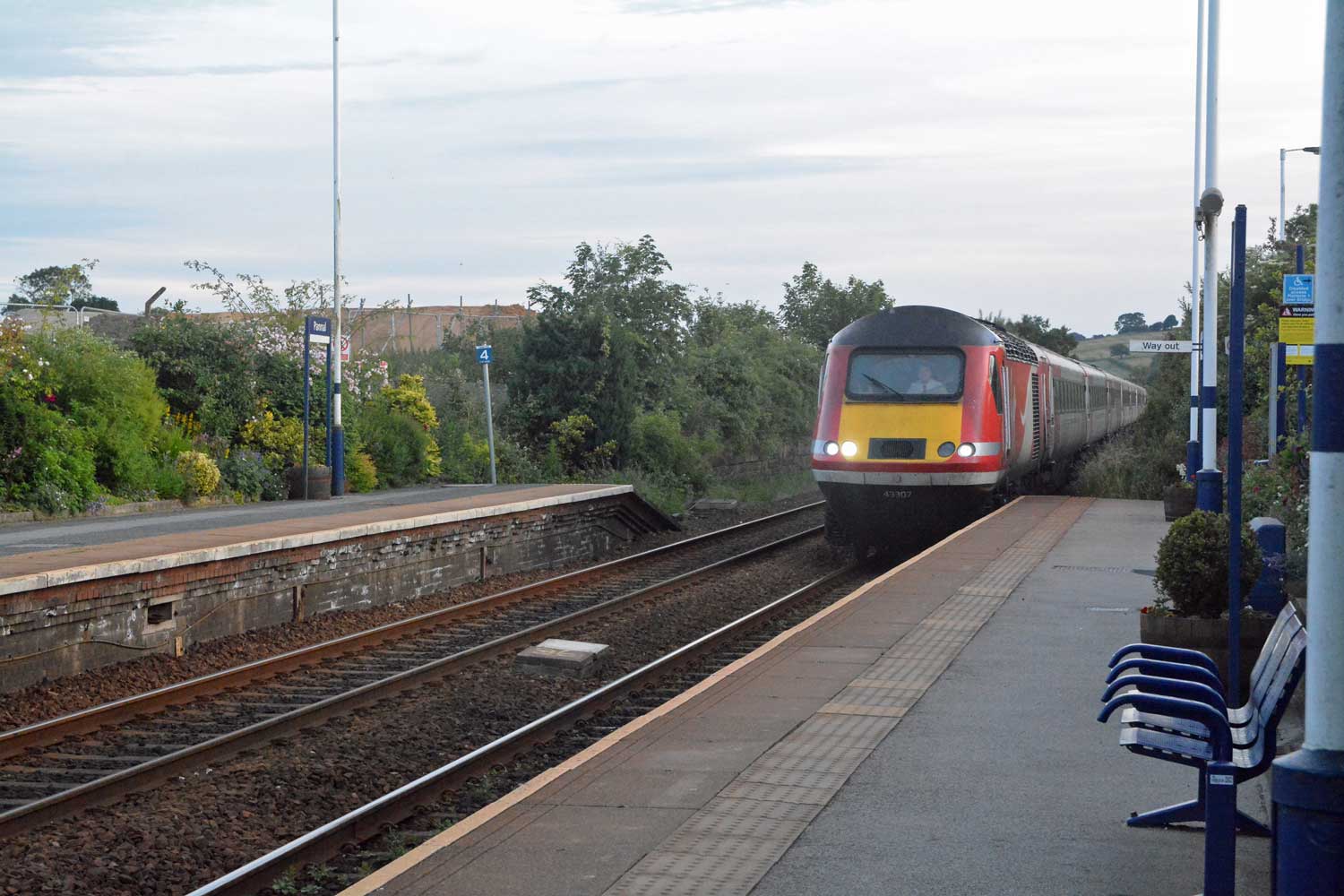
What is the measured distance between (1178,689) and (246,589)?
9222 millimetres

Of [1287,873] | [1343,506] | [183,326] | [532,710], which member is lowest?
[532,710]

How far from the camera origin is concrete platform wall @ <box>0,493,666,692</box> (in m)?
10.1

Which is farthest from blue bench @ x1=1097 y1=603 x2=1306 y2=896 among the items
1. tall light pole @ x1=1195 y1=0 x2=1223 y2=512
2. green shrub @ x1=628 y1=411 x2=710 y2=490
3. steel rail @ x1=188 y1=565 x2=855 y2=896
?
green shrub @ x1=628 y1=411 x2=710 y2=490

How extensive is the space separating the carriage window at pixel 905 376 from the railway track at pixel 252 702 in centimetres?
362

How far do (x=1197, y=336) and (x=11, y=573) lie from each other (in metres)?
18.2

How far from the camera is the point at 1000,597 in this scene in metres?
12.4

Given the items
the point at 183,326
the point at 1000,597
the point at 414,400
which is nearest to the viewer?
the point at 1000,597

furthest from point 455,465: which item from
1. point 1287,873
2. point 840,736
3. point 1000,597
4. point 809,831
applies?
point 1287,873

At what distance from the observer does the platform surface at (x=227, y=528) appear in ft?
36.6

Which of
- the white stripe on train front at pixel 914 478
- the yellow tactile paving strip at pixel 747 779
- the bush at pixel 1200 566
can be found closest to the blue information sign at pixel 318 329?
the white stripe on train front at pixel 914 478

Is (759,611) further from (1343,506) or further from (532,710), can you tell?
(1343,506)

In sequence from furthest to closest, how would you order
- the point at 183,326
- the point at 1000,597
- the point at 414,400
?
1. the point at 414,400
2. the point at 183,326
3. the point at 1000,597

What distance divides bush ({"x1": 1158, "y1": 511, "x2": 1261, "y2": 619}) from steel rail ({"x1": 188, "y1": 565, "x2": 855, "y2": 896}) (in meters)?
3.90

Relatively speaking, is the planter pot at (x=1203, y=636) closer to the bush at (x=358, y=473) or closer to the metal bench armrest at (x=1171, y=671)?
the metal bench armrest at (x=1171, y=671)
